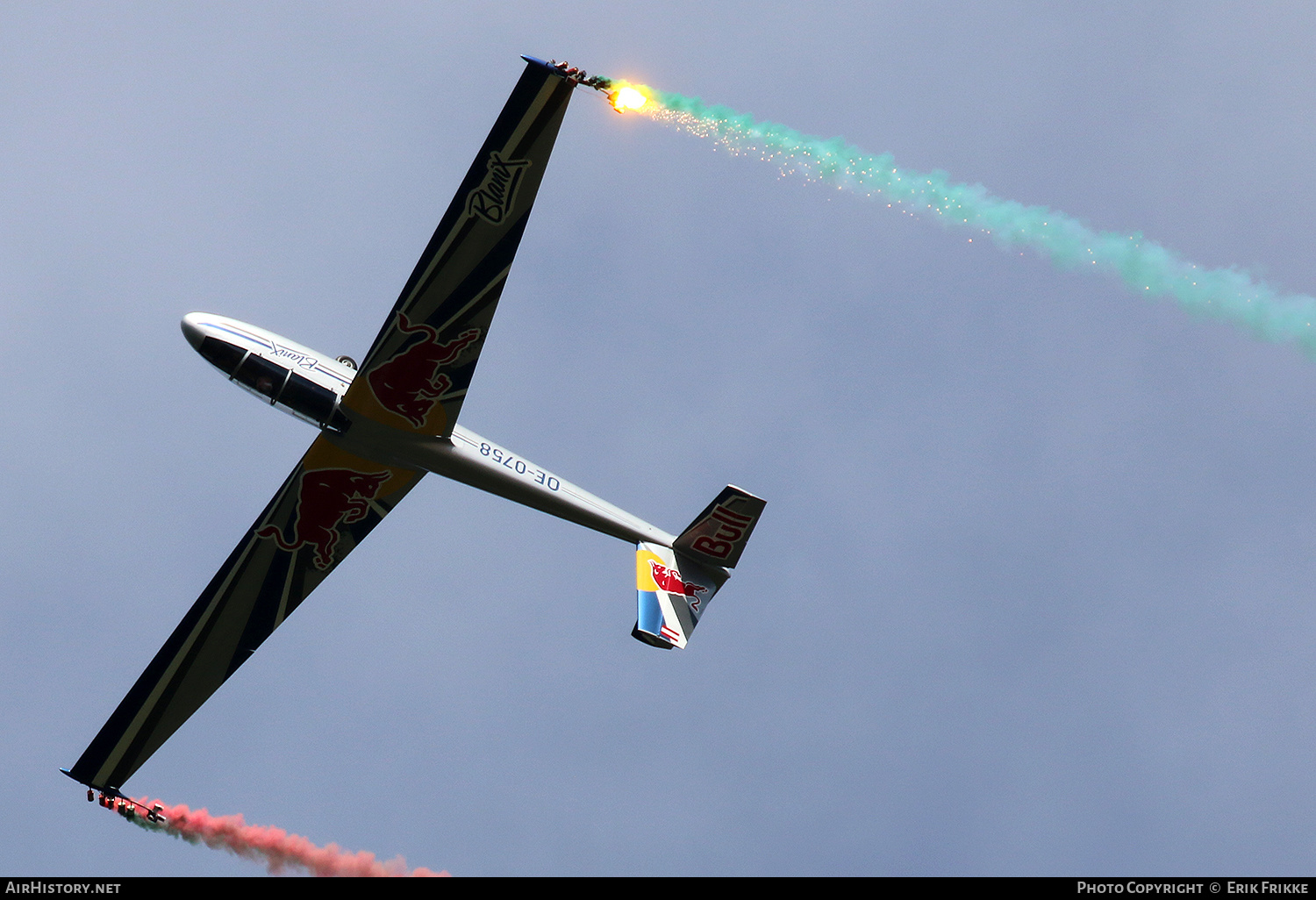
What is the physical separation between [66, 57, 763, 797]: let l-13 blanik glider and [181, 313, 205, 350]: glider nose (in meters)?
0.06

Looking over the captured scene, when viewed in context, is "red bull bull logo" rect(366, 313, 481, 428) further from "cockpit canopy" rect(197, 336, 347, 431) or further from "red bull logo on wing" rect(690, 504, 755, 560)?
"red bull logo on wing" rect(690, 504, 755, 560)

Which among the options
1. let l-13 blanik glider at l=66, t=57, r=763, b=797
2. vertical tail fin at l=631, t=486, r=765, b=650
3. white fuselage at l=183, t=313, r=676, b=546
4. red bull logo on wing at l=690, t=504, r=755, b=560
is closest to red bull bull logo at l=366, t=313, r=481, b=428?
let l-13 blanik glider at l=66, t=57, r=763, b=797

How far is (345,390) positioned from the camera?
106 feet

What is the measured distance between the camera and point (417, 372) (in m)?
31.8

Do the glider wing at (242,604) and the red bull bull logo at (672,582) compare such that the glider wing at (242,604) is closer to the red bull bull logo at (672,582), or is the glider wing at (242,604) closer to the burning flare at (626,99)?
the red bull bull logo at (672,582)

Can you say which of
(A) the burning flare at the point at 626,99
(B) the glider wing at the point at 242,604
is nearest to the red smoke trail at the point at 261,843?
(B) the glider wing at the point at 242,604

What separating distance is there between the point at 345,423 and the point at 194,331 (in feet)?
14.2

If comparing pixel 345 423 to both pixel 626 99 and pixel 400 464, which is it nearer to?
pixel 400 464

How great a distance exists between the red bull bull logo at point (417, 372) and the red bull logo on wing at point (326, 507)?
2544 mm

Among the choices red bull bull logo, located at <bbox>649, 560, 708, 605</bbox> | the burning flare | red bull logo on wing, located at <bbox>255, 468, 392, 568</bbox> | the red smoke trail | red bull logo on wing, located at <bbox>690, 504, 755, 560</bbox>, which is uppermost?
the burning flare

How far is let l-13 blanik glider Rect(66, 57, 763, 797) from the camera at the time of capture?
30.2 meters

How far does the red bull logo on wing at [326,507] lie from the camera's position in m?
33.8
